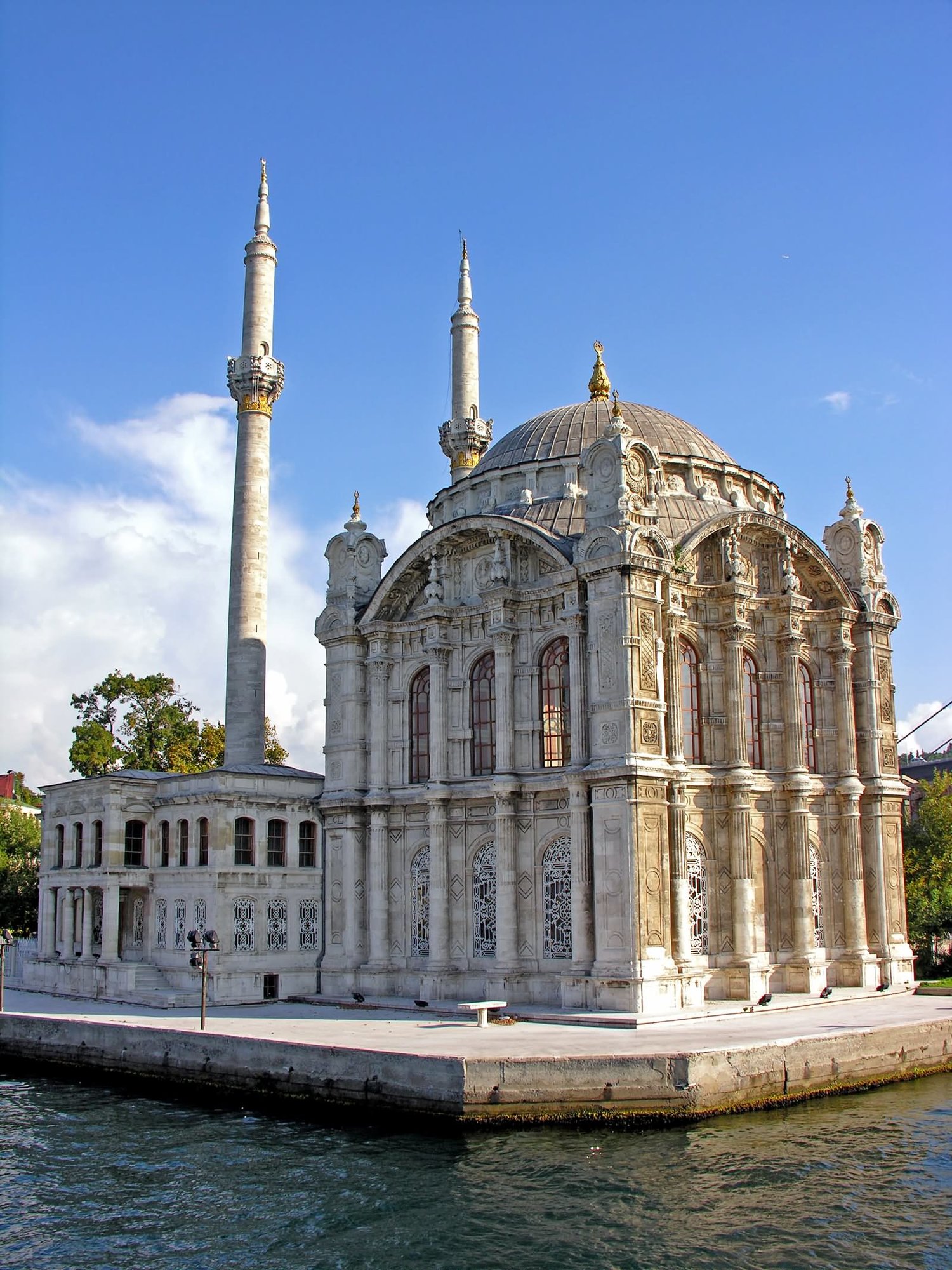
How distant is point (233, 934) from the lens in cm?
3450

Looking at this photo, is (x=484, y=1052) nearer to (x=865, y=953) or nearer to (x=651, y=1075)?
(x=651, y=1075)

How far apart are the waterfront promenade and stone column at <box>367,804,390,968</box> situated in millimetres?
2432

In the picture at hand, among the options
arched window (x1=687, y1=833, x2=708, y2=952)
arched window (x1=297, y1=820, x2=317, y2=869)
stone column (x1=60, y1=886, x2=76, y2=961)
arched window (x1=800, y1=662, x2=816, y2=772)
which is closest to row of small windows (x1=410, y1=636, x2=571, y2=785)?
arched window (x1=687, y1=833, x2=708, y2=952)

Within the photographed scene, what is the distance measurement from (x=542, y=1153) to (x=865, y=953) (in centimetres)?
1654

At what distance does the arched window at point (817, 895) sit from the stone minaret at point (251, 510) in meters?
16.9

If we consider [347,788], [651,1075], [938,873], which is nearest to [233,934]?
[347,788]

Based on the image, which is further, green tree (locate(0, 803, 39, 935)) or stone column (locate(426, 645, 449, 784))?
green tree (locate(0, 803, 39, 935))

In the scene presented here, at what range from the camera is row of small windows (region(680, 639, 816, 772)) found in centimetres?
3231

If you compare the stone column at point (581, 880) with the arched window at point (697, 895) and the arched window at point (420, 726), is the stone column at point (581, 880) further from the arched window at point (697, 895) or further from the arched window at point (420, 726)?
the arched window at point (420, 726)

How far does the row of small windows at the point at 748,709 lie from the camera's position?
3231 centimetres

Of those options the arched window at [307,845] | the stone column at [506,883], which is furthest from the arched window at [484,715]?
the arched window at [307,845]

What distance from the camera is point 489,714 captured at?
33.3 m

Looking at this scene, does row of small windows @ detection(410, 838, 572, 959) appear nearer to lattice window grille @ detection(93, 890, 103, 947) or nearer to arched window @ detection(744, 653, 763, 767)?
arched window @ detection(744, 653, 763, 767)

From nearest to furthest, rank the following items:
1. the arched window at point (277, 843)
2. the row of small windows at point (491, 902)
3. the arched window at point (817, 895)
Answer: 1. the row of small windows at point (491, 902)
2. the arched window at point (817, 895)
3. the arched window at point (277, 843)
